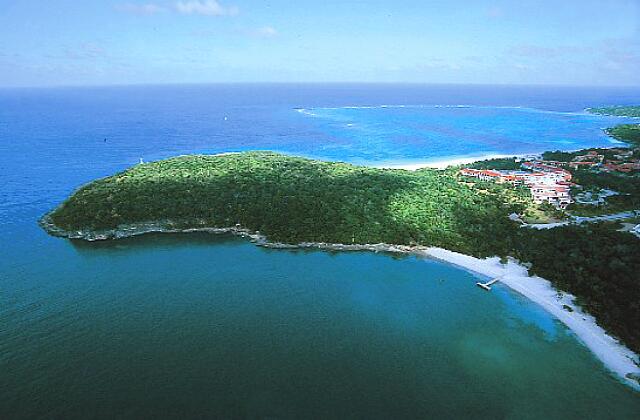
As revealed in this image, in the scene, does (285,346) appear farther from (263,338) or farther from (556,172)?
(556,172)

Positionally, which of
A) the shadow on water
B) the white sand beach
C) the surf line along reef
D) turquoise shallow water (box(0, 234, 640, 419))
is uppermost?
the surf line along reef

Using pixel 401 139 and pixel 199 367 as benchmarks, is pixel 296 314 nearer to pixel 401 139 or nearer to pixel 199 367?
pixel 199 367

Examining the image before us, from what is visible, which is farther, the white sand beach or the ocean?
the white sand beach

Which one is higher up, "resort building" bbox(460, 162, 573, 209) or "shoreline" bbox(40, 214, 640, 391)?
"resort building" bbox(460, 162, 573, 209)

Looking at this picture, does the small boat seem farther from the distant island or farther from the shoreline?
the distant island

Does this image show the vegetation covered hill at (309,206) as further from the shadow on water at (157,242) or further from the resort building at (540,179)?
the resort building at (540,179)

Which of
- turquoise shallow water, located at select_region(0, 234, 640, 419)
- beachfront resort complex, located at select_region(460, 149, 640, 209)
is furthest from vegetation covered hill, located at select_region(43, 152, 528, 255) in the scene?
turquoise shallow water, located at select_region(0, 234, 640, 419)

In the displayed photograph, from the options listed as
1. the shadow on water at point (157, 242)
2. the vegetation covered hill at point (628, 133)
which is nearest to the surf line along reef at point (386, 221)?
the shadow on water at point (157, 242)
